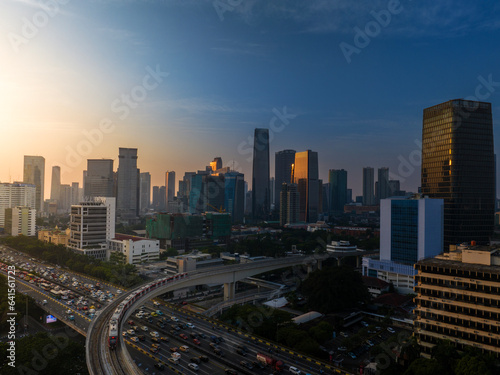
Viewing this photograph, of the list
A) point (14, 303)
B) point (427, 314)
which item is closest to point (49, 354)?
point (14, 303)

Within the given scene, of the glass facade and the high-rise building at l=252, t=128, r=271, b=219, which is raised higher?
the high-rise building at l=252, t=128, r=271, b=219

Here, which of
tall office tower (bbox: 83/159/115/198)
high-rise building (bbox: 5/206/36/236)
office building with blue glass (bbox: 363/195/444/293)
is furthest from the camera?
tall office tower (bbox: 83/159/115/198)

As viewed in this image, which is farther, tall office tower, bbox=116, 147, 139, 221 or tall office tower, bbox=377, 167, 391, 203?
tall office tower, bbox=377, 167, 391, 203

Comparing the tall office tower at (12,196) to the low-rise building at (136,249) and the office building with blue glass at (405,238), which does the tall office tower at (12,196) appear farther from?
the office building with blue glass at (405,238)

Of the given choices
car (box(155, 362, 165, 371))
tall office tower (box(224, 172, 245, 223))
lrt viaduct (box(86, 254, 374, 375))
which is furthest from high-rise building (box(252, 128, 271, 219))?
car (box(155, 362, 165, 371))

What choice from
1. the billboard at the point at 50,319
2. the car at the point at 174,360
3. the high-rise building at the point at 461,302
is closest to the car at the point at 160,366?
the car at the point at 174,360

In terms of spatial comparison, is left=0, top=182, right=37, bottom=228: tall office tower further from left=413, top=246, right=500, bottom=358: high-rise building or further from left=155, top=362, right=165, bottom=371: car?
left=413, top=246, right=500, bottom=358: high-rise building
